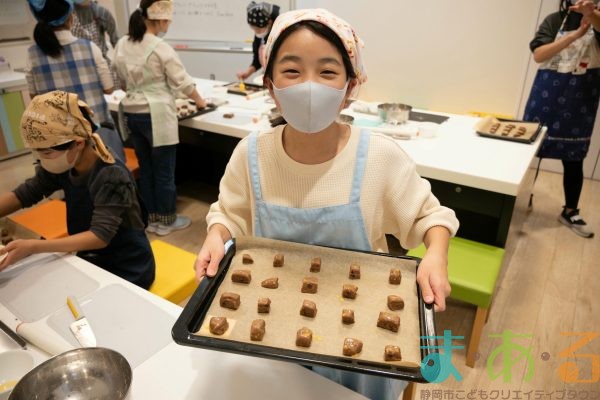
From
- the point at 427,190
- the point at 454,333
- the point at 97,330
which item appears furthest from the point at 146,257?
the point at 454,333

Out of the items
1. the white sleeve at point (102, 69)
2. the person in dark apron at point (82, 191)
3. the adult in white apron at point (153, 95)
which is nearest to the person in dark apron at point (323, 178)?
the person in dark apron at point (82, 191)

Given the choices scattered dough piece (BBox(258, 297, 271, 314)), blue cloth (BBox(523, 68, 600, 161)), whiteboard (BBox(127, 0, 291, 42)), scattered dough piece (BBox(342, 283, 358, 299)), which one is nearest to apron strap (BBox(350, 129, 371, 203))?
scattered dough piece (BBox(342, 283, 358, 299))

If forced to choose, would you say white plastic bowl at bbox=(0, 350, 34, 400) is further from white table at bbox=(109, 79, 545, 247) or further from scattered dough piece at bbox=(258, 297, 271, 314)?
white table at bbox=(109, 79, 545, 247)

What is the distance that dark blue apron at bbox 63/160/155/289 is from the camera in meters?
1.63

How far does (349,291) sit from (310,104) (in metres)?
0.45

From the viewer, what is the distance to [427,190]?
1.13 m

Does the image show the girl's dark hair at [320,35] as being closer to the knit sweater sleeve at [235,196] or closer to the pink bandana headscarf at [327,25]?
the pink bandana headscarf at [327,25]

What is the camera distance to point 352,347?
0.86m

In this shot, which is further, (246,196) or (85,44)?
(85,44)

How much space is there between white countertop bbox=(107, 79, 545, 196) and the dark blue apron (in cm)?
74

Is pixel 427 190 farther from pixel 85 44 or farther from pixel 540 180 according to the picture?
pixel 540 180

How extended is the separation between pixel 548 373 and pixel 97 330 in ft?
6.25

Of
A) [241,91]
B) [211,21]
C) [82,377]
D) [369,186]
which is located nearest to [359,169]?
[369,186]

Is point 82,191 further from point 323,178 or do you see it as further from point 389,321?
point 389,321
